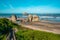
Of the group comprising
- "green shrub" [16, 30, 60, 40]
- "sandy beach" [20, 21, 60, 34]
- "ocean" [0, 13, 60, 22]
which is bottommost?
"green shrub" [16, 30, 60, 40]

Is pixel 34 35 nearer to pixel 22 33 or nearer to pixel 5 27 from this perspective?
pixel 22 33

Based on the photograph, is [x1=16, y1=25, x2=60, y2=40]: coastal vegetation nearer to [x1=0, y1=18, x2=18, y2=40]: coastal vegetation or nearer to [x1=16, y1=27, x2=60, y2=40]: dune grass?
[x1=16, y1=27, x2=60, y2=40]: dune grass

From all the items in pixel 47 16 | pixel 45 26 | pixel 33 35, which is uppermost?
pixel 47 16

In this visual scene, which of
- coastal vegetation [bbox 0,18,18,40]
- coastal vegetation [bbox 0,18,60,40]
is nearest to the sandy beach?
coastal vegetation [bbox 0,18,60,40]

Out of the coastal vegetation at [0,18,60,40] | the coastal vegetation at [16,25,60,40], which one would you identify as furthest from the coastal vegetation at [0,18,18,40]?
the coastal vegetation at [16,25,60,40]

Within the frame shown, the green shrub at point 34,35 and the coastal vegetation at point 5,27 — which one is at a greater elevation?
the coastal vegetation at point 5,27

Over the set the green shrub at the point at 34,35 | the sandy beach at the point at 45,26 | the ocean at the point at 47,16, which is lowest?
the green shrub at the point at 34,35

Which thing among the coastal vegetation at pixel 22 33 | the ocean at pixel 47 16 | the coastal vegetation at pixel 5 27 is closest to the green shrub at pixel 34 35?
the coastal vegetation at pixel 22 33

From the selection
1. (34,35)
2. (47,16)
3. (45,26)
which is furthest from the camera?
Result: (47,16)

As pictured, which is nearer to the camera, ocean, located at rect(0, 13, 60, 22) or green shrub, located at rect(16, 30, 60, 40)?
green shrub, located at rect(16, 30, 60, 40)

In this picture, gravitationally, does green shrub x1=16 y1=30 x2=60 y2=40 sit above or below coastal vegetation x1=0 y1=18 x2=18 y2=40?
below

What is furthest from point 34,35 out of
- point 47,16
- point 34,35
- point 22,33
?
point 47,16

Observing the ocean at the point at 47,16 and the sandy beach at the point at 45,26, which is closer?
the sandy beach at the point at 45,26

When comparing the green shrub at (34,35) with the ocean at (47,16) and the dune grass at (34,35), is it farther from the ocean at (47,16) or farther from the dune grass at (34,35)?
the ocean at (47,16)
